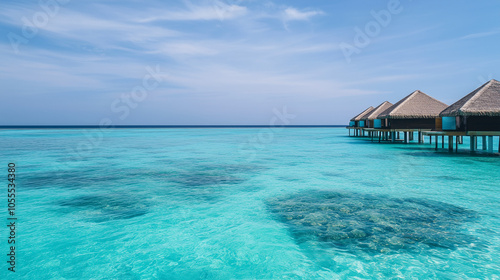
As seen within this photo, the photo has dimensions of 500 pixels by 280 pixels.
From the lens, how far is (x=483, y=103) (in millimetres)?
14750

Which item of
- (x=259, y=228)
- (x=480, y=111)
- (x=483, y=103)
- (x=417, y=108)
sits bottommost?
(x=259, y=228)

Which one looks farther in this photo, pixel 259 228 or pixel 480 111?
pixel 480 111

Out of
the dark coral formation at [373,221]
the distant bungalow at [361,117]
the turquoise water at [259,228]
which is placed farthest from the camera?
the distant bungalow at [361,117]

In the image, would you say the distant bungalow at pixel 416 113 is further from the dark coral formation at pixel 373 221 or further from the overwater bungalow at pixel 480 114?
the dark coral formation at pixel 373 221

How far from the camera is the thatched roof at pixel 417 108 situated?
2244 centimetres

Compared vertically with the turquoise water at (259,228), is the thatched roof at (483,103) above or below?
above

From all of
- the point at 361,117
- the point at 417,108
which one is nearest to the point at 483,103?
the point at 417,108

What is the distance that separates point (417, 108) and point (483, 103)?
8234mm

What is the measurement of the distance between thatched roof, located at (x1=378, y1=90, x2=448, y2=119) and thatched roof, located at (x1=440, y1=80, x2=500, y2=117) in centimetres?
653

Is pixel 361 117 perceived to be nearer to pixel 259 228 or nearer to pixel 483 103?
pixel 483 103

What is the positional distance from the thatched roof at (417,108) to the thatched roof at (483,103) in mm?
6526

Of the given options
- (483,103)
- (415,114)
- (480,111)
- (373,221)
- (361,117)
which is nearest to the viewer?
(373,221)

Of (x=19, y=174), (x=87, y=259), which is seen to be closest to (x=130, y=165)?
(x=19, y=174)

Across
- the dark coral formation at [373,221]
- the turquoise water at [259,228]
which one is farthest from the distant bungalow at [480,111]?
the dark coral formation at [373,221]
